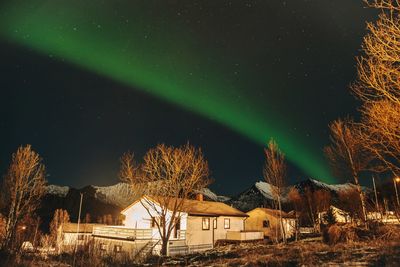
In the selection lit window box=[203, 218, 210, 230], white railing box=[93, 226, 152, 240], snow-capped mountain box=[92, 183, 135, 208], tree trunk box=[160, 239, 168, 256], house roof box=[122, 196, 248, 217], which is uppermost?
snow-capped mountain box=[92, 183, 135, 208]

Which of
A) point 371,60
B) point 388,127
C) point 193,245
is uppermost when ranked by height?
point 371,60

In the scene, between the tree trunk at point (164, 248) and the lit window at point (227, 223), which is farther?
the lit window at point (227, 223)

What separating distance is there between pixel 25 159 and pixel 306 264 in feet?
95.0

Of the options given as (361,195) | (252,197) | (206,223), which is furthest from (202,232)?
(252,197)

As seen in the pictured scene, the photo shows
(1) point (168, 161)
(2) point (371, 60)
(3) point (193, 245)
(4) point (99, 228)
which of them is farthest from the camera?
(4) point (99, 228)

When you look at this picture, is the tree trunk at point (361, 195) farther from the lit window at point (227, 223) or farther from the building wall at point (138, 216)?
the building wall at point (138, 216)

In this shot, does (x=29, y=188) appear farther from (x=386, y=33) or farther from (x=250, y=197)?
(x=250, y=197)

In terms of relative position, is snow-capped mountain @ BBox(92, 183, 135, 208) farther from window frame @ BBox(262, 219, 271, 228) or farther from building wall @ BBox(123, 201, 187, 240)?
building wall @ BBox(123, 201, 187, 240)

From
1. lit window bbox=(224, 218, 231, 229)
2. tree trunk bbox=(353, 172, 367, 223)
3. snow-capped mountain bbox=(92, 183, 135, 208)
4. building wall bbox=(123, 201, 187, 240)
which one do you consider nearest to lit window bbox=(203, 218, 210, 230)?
lit window bbox=(224, 218, 231, 229)

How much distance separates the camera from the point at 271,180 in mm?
31625

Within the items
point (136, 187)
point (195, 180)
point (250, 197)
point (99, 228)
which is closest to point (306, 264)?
point (195, 180)

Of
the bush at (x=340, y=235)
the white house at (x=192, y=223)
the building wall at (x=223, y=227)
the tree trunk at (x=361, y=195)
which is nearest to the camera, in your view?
the bush at (x=340, y=235)

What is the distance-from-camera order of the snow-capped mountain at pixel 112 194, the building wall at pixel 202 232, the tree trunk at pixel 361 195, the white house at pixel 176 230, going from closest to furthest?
the tree trunk at pixel 361 195, the white house at pixel 176 230, the building wall at pixel 202 232, the snow-capped mountain at pixel 112 194

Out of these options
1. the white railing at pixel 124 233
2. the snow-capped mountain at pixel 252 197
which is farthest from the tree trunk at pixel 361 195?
the snow-capped mountain at pixel 252 197
